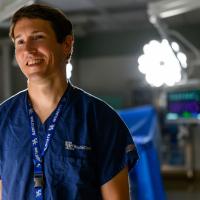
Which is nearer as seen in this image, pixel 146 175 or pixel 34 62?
pixel 34 62

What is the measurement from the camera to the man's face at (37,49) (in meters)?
1.12

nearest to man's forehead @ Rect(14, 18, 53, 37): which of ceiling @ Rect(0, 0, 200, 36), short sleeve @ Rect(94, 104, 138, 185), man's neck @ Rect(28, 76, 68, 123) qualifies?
man's neck @ Rect(28, 76, 68, 123)

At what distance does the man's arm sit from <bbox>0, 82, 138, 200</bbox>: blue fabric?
0.02m

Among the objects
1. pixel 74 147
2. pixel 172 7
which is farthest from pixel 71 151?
pixel 172 7

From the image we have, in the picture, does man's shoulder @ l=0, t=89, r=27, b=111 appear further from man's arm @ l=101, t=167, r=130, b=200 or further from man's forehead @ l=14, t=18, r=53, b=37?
man's arm @ l=101, t=167, r=130, b=200

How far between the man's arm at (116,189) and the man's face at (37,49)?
1.11ft

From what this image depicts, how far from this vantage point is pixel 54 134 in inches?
46.1

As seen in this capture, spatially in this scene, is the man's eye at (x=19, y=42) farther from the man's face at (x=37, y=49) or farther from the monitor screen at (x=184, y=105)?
the monitor screen at (x=184, y=105)

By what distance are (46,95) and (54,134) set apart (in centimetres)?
12

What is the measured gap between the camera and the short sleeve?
3.83 ft

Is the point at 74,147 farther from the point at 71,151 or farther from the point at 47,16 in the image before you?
the point at 47,16

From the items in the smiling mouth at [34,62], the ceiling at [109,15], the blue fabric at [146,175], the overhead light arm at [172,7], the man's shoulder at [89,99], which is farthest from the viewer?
the ceiling at [109,15]

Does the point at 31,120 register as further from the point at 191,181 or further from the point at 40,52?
the point at 191,181

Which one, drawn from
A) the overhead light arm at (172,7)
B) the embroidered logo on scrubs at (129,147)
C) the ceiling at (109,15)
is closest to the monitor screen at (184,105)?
the ceiling at (109,15)
